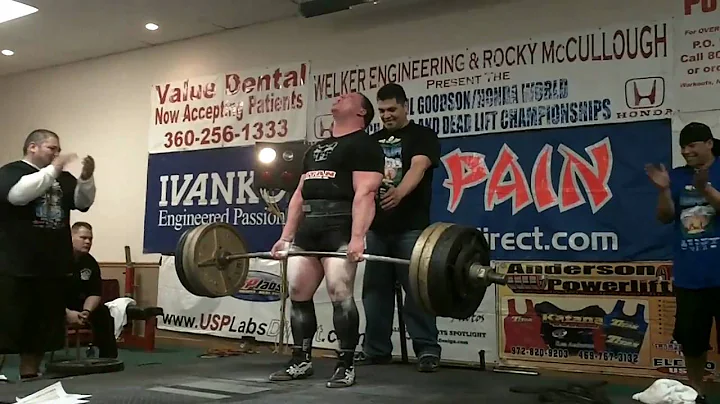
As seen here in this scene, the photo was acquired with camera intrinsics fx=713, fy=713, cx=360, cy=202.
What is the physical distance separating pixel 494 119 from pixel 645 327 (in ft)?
5.20

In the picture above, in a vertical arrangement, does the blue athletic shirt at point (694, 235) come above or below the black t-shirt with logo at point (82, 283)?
above

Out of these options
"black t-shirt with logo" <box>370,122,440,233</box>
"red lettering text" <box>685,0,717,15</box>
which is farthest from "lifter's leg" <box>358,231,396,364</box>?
"red lettering text" <box>685,0,717,15</box>

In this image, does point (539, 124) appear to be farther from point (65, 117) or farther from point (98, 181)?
point (65, 117)

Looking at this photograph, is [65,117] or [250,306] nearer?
[250,306]

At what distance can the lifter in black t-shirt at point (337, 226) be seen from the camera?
3109mm

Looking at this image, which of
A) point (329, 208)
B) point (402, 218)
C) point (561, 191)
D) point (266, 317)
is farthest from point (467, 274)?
point (266, 317)

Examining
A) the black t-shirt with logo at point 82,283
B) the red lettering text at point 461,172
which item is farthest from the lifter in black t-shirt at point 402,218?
the black t-shirt with logo at point 82,283

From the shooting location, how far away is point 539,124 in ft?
14.8

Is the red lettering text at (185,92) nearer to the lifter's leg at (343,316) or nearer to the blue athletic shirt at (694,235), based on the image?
the lifter's leg at (343,316)

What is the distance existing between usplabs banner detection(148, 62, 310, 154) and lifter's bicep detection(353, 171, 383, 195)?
2383 mm

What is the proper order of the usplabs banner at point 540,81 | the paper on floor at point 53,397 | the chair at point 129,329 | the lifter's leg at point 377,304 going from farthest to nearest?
the chair at point 129,329 → the usplabs banner at point 540,81 → the lifter's leg at point 377,304 → the paper on floor at point 53,397

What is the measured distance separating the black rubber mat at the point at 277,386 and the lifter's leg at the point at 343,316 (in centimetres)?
8

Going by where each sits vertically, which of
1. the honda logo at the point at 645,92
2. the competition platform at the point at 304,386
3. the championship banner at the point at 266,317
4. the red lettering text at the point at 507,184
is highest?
the honda logo at the point at 645,92

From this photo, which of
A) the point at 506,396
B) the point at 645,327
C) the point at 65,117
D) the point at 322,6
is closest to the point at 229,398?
the point at 506,396
